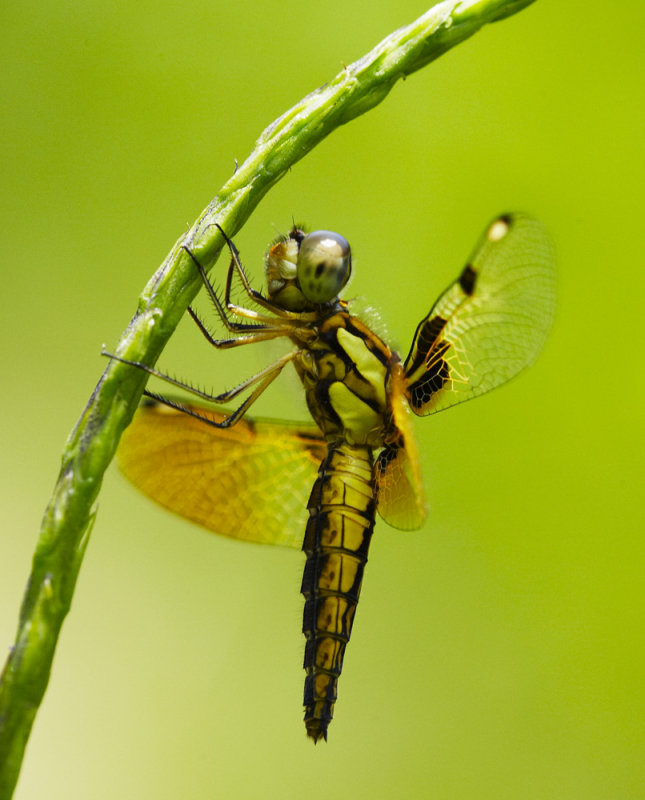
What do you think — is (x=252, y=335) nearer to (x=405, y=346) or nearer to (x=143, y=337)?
(x=143, y=337)

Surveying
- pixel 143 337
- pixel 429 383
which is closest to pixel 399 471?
pixel 429 383

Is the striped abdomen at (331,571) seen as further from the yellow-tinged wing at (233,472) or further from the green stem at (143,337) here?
the green stem at (143,337)

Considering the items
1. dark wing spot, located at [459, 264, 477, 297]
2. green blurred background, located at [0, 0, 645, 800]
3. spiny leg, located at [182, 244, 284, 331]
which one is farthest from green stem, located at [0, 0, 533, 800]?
green blurred background, located at [0, 0, 645, 800]

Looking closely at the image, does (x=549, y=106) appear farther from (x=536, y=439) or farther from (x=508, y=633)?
(x=508, y=633)

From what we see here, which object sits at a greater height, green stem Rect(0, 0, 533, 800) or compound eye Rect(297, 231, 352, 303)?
compound eye Rect(297, 231, 352, 303)

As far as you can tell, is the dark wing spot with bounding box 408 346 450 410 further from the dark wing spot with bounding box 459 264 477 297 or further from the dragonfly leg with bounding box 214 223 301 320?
the dragonfly leg with bounding box 214 223 301 320

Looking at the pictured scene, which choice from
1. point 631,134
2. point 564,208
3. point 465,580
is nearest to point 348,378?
point 465,580
